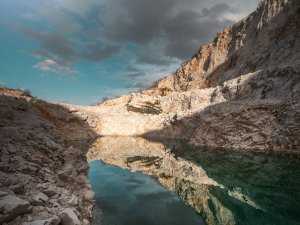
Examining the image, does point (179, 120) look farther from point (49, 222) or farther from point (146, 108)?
point (49, 222)

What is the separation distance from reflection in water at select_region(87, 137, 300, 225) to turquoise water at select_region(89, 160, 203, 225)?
50cm

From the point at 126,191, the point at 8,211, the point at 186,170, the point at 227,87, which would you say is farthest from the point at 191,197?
the point at 227,87

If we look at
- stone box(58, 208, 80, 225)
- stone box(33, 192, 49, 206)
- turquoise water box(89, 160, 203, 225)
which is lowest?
turquoise water box(89, 160, 203, 225)

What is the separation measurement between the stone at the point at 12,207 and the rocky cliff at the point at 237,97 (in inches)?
826

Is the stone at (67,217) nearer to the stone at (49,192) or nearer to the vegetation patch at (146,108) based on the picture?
the stone at (49,192)

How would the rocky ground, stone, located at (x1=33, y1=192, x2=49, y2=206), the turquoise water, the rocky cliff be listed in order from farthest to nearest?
the rocky cliff → the turquoise water → stone, located at (x1=33, y1=192, x2=49, y2=206) → the rocky ground

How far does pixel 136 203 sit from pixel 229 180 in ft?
17.8

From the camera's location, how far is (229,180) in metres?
13.1

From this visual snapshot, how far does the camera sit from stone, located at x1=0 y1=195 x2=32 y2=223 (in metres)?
4.82

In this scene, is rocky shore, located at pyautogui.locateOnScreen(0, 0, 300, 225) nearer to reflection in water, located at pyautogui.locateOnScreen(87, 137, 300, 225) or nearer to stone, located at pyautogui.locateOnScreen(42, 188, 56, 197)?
stone, located at pyautogui.locateOnScreen(42, 188, 56, 197)

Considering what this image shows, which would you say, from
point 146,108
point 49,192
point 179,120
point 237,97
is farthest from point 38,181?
point 146,108

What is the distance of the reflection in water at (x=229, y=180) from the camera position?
8.30m

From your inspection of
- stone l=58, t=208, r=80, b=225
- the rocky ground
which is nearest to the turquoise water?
the rocky ground

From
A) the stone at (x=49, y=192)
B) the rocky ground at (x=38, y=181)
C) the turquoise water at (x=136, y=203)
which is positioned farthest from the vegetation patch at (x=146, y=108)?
the stone at (x=49, y=192)
